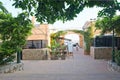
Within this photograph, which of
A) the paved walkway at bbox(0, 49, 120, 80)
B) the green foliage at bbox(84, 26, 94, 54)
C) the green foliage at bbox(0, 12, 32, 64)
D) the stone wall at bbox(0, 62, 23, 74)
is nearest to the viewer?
the paved walkway at bbox(0, 49, 120, 80)

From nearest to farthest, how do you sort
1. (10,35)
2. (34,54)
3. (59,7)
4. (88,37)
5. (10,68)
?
(59,7) < (10,68) < (10,35) < (34,54) < (88,37)

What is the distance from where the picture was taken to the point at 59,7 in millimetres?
8656

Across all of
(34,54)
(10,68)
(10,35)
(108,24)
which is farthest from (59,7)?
(34,54)

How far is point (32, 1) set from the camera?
8516 mm

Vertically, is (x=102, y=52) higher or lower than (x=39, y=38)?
lower

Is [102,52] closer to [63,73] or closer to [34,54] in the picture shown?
[34,54]

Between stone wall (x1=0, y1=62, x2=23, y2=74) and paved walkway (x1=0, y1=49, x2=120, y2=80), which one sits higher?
stone wall (x1=0, y1=62, x2=23, y2=74)

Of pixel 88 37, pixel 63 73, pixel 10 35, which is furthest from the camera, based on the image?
pixel 88 37

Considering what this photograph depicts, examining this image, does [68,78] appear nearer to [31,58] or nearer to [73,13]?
[73,13]

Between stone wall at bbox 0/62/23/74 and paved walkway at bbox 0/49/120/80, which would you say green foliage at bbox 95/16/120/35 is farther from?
stone wall at bbox 0/62/23/74

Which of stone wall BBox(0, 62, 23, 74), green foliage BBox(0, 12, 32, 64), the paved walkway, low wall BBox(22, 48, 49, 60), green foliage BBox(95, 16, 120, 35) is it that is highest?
green foliage BBox(95, 16, 120, 35)

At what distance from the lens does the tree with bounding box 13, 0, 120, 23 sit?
856 cm

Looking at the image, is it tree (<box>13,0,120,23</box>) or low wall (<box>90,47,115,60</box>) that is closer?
tree (<box>13,0,120,23</box>)

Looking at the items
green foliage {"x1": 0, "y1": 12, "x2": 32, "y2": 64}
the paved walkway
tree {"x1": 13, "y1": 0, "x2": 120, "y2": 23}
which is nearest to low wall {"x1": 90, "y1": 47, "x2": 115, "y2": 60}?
the paved walkway
